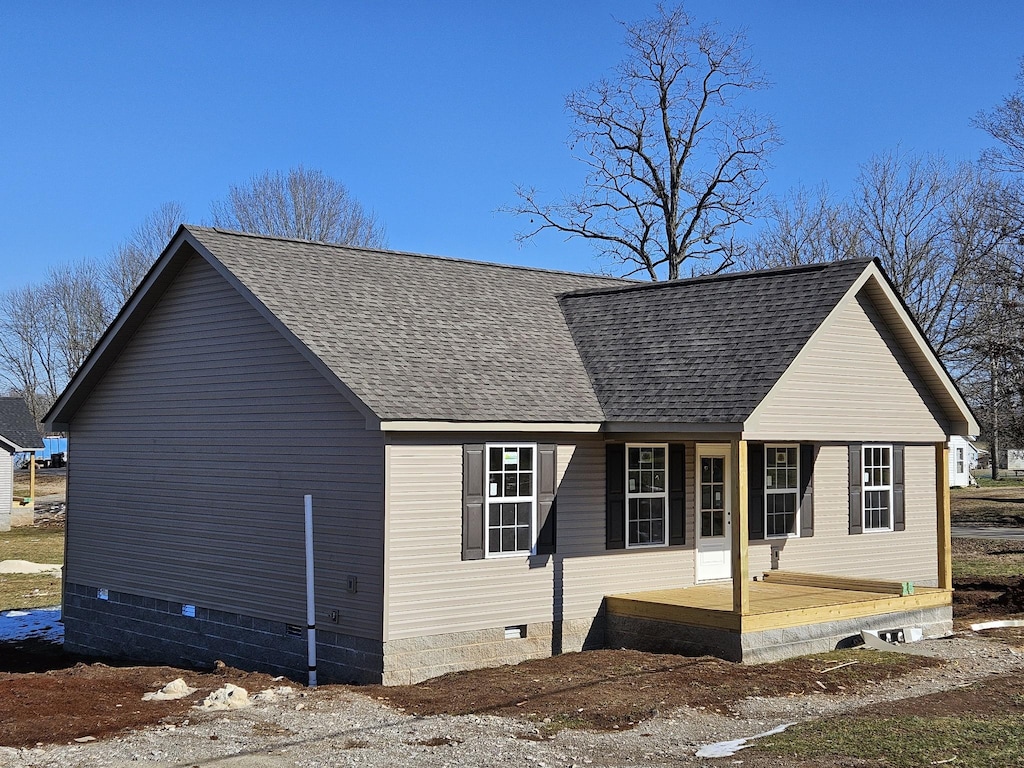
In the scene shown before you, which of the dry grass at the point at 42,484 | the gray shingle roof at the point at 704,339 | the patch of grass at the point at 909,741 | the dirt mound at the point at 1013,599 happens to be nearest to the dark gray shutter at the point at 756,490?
the gray shingle roof at the point at 704,339

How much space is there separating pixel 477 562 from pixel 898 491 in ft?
28.9

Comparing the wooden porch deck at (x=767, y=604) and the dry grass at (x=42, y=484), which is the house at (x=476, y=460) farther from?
the dry grass at (x=42, y=484)

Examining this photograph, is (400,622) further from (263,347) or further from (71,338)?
(71,338)

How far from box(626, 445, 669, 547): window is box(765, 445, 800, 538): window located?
2174 mm

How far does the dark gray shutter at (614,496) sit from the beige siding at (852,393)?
2475mm

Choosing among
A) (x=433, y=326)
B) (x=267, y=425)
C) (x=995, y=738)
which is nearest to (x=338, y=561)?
(x=267, y=425)

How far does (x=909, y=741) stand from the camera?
33.8 feet

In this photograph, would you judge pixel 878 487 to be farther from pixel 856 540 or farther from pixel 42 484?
pixel 42 484

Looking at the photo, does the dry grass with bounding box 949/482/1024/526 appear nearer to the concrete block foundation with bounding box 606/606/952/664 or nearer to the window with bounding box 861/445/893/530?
the window with bounding box 861/445/893/530

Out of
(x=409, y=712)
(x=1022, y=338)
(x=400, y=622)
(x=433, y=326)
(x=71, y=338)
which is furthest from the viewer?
(x=71, y=338)

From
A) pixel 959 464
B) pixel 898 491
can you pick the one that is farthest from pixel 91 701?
pixel 959 464

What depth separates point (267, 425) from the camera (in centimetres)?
1538

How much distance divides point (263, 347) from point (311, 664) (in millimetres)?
4366

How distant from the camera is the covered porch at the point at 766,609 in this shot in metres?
14.0
